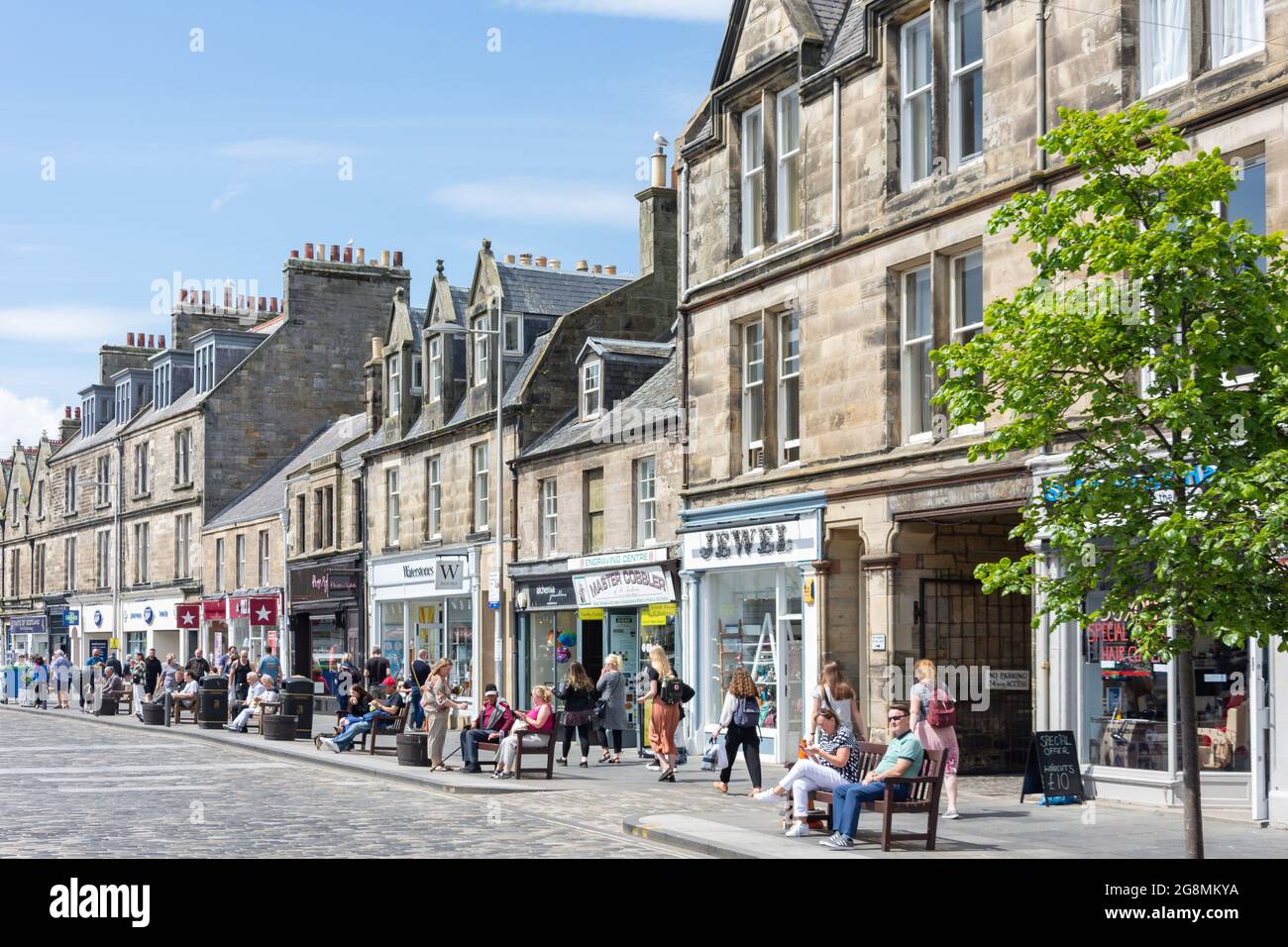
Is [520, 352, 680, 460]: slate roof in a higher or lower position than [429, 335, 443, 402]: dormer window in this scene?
lower

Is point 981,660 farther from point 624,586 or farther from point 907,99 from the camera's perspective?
point 624,586

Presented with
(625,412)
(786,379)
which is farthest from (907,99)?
(625,412)

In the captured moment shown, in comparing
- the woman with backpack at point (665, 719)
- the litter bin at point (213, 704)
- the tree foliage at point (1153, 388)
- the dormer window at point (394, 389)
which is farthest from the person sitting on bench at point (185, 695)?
the tree foliage at point (1153, 388)

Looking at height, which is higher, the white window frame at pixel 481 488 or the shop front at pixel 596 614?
the white window frame at pixel 481 488

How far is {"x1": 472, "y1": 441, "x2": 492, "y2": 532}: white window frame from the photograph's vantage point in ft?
121

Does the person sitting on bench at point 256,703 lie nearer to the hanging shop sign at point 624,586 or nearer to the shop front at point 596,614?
the shop front at point 596,614

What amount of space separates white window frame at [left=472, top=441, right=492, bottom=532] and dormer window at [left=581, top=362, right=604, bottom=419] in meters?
3.45

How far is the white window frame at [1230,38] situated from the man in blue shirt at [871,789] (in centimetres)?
802

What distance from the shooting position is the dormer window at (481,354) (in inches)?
1476

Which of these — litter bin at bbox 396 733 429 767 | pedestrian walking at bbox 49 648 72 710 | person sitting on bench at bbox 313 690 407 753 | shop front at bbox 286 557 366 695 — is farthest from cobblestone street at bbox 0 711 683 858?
pedestrian walking at bbox 49 648 72 710

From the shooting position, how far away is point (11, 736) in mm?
33938

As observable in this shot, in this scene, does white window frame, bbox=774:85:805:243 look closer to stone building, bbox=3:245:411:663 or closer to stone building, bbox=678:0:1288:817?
stone building, bbox=678:0:1288:817

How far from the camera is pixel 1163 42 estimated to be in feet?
60.1

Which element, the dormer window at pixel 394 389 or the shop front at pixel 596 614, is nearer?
→ the shop front at pixel 596 614
